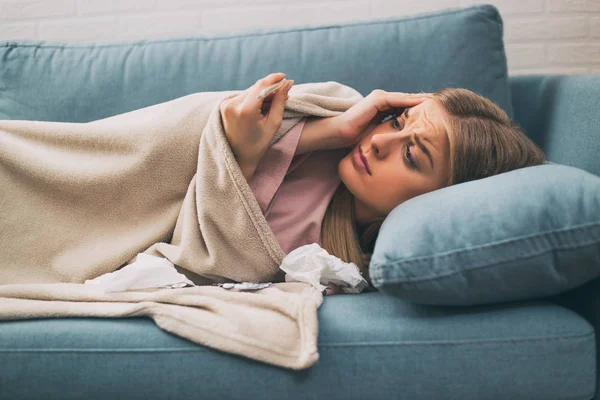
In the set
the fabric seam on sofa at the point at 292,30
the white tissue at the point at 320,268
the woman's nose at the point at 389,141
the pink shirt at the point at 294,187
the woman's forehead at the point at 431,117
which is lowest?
the white tissue at the point at 320,268

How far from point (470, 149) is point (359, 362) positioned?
1.45ft

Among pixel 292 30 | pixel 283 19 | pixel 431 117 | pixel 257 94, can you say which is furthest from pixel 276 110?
pixel 283 19

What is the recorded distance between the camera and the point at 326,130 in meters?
1.13

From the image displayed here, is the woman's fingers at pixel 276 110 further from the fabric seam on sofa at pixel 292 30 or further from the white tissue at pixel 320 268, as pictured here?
the fabric seam on sofa at pixel 292 30

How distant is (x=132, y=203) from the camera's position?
1.14m

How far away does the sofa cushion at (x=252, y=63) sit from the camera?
4.39 feet

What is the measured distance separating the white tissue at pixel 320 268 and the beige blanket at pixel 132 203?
27mm

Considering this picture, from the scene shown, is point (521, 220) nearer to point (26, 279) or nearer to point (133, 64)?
point (26, 279)

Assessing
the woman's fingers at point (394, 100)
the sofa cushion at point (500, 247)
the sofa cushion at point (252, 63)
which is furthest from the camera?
the sofa cushion at point (252, 63)

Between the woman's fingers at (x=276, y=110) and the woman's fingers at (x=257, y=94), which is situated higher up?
the woman's fingers at (x=257, y=94)

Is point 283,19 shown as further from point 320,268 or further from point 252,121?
point 320,268

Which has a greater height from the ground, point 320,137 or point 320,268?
point 320,137

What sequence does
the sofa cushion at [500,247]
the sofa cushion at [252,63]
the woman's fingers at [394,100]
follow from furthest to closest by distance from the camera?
the sofa cushion at [252,63] < the woman's fingers at [394,100] < the sofa cushion at [500,247]

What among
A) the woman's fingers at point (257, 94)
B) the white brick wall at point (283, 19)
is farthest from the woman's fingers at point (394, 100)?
the white brick wall at point (283, 19)
